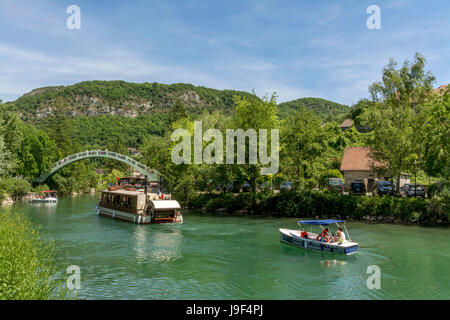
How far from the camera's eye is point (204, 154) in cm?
5122

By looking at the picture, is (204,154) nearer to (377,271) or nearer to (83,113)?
(377,271)

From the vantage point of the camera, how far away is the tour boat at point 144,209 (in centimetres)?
3928

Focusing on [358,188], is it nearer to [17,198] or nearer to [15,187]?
[15,187]

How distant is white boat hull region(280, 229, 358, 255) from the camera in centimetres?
2473

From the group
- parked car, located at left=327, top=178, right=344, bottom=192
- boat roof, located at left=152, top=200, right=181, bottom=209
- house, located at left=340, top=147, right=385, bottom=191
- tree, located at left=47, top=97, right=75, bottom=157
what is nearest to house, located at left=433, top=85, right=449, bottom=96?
house, located at left=340, top=147, right=385, bottom=191

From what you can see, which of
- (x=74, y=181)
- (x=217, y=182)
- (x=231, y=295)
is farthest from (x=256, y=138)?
(x=74, y=181)

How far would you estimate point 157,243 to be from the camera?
29.7m

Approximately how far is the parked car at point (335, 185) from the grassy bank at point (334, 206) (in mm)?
2104

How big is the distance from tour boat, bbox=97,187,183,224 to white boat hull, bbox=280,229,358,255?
1464cm

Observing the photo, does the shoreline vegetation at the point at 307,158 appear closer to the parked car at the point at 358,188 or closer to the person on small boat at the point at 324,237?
the parked car at the point at 358,188

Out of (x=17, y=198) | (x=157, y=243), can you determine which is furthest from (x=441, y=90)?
(x=17, y=198)

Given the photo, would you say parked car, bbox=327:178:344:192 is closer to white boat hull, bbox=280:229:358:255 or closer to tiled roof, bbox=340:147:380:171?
tiled roof, bbox=340:147:380:171

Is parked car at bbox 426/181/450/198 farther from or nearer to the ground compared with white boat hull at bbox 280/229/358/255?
farther from the ground

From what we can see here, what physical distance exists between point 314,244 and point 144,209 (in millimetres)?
20340
